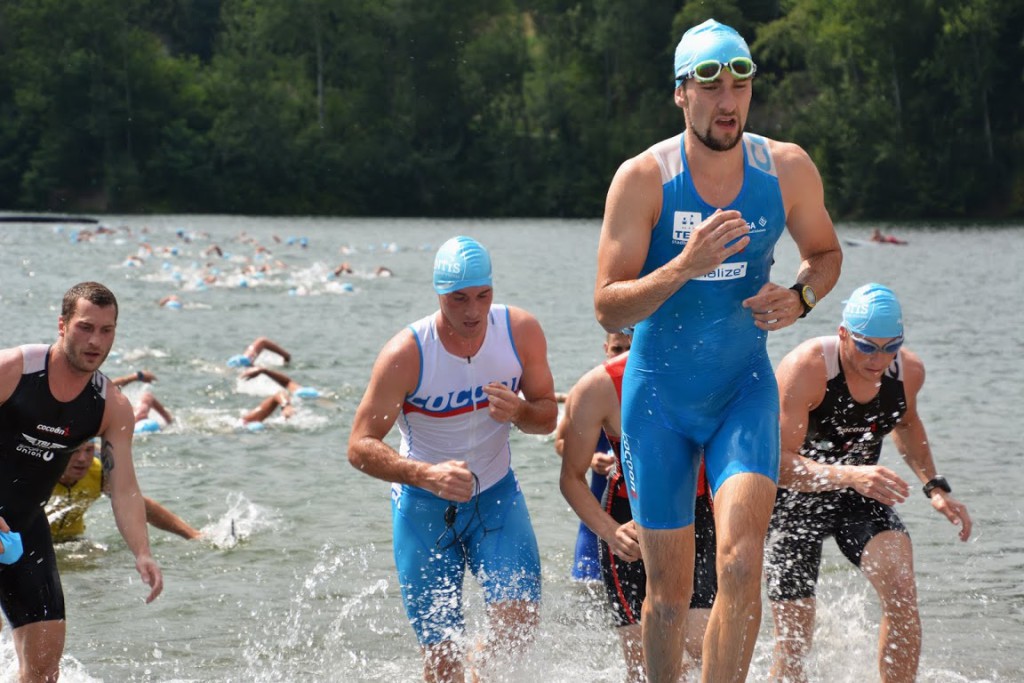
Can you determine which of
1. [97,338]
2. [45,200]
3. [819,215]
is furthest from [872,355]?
[45,200]

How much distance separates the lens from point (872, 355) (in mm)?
6375

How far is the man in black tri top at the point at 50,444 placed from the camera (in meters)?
6.06

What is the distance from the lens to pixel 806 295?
5.06m

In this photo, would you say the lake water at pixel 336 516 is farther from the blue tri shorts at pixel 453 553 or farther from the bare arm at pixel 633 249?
the bare arm at pixel 633 249

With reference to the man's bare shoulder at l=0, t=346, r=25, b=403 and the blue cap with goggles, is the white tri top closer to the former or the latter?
the blue cap with goggles

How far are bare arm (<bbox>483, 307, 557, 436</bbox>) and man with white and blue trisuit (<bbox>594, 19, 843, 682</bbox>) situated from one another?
2.06ft

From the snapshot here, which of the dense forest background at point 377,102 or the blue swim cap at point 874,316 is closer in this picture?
the blue swim cap at point 874,316

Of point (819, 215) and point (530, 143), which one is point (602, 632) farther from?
point (530, 143)

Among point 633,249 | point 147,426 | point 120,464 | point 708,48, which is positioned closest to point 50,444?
point 120,464

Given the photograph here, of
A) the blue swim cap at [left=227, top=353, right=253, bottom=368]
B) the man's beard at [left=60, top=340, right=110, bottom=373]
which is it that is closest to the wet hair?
the man's beard at [left=60, top=340, right=110, bottom=373]

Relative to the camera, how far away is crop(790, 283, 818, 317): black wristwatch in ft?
16.5

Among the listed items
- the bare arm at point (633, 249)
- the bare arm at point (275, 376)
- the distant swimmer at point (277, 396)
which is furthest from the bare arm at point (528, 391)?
the bare arm at point (275, 376)

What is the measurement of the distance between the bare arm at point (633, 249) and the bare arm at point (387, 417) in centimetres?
115

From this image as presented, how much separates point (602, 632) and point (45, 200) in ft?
231
